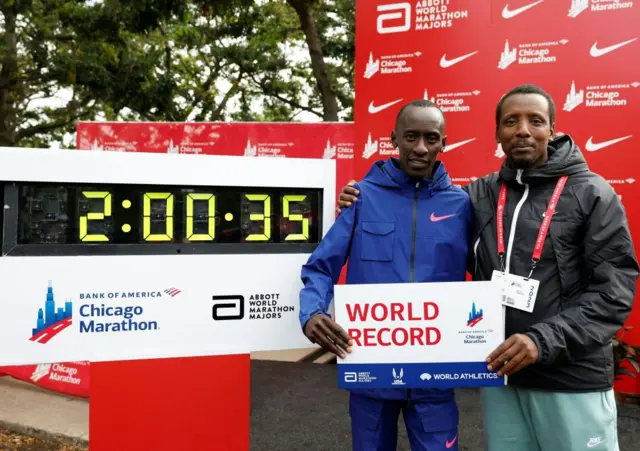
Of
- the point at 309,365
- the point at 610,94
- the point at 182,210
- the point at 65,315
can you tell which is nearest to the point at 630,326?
the point at 610,94

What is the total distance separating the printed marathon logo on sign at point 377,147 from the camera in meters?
5.81

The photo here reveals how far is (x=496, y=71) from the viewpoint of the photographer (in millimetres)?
5352

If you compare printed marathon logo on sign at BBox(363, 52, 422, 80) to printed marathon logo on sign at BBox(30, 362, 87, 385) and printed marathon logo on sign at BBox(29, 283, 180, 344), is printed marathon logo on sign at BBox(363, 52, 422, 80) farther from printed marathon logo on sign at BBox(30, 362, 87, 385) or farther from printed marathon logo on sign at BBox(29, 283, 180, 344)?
printed marathon logo on sign at BBox(29, 283, 180, 344)

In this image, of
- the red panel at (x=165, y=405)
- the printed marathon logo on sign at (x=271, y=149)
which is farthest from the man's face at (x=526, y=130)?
the printed marathon logo on sign at (x=271, y=149)

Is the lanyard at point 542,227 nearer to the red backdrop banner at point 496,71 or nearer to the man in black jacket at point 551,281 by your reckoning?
the man in black jacket at point 551,281

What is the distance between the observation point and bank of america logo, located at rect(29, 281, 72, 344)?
242cm

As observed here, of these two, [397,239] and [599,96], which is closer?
[397,239]

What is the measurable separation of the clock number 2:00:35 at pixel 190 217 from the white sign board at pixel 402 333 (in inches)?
24.3

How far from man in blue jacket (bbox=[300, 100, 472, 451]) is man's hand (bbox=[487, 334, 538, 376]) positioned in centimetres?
38

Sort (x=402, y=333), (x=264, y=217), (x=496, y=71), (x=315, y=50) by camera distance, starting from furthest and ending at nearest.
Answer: (x=315, y=50), (x=496, y=71), (x=264, y=217), (x=402, y=333)

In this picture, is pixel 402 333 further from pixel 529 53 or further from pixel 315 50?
pixel 315 50

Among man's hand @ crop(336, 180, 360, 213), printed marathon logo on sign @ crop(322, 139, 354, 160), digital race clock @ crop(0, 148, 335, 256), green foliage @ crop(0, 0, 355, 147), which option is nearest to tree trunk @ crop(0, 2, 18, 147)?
green foliage @ crop(0, 0, 355, 147)

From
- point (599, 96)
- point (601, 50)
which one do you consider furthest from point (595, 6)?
point (599, 96)

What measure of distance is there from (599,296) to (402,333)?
0.68 m
